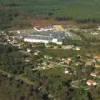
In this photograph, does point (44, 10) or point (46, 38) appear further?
point (44, 10)

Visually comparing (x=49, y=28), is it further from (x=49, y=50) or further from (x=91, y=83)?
(x=91, y=83)

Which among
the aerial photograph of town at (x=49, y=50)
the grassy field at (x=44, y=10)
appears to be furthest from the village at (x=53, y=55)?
the grassy field at (x=44, y=10)

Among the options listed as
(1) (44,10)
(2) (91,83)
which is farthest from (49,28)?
(2) (91,83)

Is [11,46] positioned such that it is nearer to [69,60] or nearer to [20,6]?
[69,60]

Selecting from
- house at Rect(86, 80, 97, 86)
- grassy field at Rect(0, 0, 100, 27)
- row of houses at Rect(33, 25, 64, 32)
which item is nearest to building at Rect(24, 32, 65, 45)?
row of houses at Rect(33, 25, 64, 32)

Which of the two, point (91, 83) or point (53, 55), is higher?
point (91, 83)

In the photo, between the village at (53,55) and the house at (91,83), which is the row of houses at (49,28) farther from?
the house at (91,83)

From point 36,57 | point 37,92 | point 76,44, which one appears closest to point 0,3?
point 76,44

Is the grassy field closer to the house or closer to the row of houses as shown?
Answer: the row of houses
